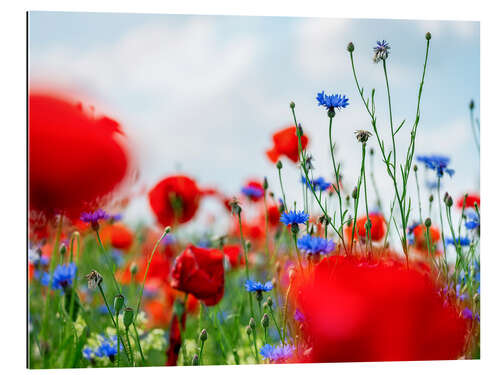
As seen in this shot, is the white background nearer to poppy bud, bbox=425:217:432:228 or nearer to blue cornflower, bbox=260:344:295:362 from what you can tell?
blue cornflower, bbox=260:344:295:362

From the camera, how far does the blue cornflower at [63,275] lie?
1913mm

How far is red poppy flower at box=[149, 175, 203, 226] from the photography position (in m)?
2.05

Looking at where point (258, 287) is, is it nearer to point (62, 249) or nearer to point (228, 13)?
point (62, 249)

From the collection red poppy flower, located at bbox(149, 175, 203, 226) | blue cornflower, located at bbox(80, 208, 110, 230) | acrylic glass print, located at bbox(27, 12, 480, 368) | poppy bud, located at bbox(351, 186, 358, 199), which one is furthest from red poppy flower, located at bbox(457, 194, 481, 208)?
blue cornflower, located at bbox(80, 208, 110, 230)

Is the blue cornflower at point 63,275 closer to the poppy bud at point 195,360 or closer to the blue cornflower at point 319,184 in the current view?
the poppy bud at point 195,360

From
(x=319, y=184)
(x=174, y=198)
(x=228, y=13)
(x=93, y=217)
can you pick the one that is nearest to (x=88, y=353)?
(x=93, y=217)

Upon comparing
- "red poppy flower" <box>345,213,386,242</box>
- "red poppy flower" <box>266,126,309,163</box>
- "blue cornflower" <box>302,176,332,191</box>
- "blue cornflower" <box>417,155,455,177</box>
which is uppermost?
"red poppy flower" <box>266,126,309,163</box>

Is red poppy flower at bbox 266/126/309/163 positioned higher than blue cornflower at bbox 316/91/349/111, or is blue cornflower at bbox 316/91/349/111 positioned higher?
blue cornflower at bbox 316/91/349/111

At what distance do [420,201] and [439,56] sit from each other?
46 centimetres

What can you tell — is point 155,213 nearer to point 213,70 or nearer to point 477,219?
point 213,70

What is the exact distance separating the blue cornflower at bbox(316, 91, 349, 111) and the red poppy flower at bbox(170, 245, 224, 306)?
1.84ft

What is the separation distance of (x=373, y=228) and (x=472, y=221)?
1.14ft

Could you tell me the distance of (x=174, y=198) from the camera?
207cm
